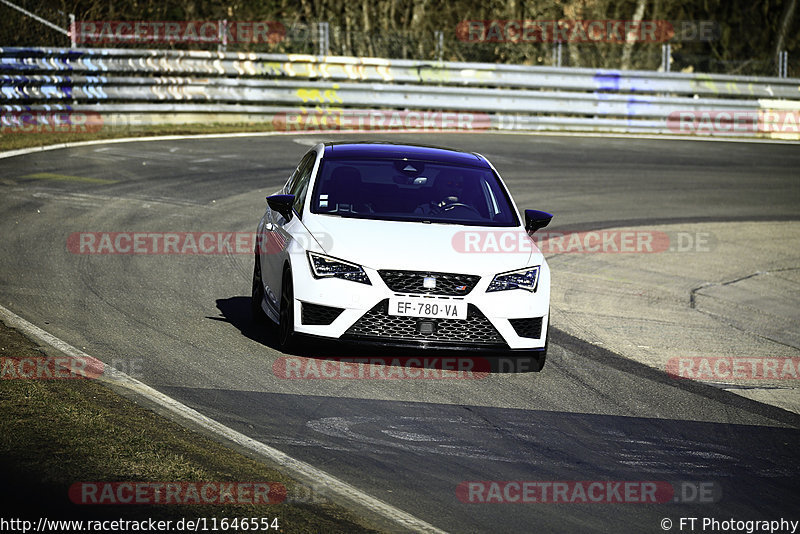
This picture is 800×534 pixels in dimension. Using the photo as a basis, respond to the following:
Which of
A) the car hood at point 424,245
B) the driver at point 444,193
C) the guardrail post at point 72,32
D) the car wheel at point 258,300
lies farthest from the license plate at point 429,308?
the guardrail post at point 72,32

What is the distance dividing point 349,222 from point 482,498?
355 centimetres

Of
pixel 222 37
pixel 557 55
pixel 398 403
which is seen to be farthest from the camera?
pixel 557 55

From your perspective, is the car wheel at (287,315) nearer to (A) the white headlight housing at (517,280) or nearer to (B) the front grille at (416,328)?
(B) the front grille at (416,328)

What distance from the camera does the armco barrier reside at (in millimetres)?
23531

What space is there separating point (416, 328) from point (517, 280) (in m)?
0.89

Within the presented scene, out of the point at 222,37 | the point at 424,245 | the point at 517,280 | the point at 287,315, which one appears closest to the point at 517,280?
the point at 517,280

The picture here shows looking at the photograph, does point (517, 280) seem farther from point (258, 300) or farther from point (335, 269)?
point (258, 300)

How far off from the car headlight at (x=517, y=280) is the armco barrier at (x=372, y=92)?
52.8 ft

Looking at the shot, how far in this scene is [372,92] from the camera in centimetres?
2648

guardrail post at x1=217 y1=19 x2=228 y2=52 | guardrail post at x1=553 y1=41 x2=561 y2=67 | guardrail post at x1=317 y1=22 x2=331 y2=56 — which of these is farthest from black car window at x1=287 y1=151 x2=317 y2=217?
guardrail post at x1=553 y1=41 x2=561 y2=67

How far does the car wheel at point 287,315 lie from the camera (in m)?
8.59

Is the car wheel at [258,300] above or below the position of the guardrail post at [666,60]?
below

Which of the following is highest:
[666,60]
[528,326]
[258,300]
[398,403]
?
[666,60]

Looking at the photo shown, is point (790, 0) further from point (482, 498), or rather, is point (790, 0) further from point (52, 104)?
point (482, 498)
